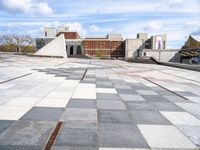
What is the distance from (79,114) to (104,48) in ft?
391

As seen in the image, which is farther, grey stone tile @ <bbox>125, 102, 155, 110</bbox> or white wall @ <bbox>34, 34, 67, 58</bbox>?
Result: white wall @ <bbox>34, 34, 67, 58</bbox>

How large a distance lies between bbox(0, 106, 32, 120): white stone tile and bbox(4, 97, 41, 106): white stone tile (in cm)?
38

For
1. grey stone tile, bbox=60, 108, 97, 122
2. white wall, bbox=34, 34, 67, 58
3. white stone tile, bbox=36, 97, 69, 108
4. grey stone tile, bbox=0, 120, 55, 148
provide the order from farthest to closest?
white wall, bbox=34, 34, 67, 58, white stone tile, bbox=36, 97, 69, 108, grey stone tile, bbox=60, 108, 97, 122, grey stone tile, bbox=0, 120, 55, 148

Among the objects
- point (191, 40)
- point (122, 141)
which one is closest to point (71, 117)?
point (122, 141)

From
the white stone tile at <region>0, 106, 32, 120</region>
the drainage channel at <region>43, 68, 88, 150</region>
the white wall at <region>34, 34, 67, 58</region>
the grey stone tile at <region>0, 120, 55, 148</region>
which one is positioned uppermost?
the white wall at <region>34, 34, 67, 58</region>

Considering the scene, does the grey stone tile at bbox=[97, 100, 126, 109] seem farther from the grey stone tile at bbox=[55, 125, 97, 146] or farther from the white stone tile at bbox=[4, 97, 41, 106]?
the grey stone tile at bbox=[55, 125, 97, 146]

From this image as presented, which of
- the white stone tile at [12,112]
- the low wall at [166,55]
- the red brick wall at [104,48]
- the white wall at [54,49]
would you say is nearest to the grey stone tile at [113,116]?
the white stone tile at [12,112]

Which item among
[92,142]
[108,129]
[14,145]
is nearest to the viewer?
[14,145]

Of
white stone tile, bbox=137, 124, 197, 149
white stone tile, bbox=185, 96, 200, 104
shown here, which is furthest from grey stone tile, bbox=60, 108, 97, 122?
white stone tile, bbox=185, 96, 200, 104

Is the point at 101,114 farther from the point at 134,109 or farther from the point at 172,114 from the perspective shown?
the point at 172,114

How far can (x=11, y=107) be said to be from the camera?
6.66 meters

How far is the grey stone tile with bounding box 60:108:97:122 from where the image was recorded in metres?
5.86

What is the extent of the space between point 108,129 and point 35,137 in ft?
5.02

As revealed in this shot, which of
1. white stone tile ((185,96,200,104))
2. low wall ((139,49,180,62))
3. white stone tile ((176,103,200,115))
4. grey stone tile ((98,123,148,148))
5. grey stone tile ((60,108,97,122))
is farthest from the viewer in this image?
low wall ((139,49,180,62))
